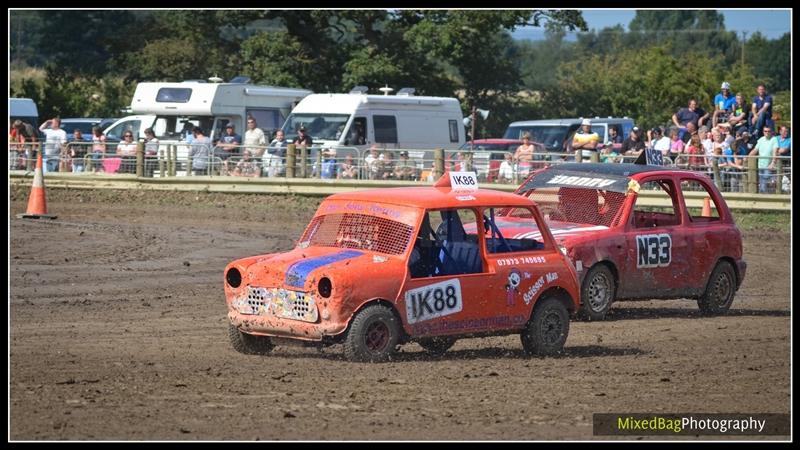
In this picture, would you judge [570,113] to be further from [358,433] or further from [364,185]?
[358,433]

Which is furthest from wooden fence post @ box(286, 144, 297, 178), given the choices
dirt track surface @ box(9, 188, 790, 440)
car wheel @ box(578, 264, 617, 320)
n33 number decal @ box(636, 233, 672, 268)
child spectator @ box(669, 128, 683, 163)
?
car wheel @ box(578, 264, 617, 320)

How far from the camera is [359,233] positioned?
35.0ft

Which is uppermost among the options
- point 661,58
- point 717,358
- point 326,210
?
point 661,58

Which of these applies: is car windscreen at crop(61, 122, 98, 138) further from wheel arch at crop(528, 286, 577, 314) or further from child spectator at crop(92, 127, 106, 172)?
wheel arch at crop(528, 286, 577, 314)

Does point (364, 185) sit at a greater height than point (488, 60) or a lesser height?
lesser

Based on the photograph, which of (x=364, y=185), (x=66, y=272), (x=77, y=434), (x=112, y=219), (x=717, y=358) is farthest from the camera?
(x=364, y=185)

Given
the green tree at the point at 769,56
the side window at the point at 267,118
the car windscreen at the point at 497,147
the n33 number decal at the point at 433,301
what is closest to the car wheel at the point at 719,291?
the n33 number decal at the point at 433,301

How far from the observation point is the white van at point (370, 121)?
30.1 metres

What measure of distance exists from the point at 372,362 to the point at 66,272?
7379mm

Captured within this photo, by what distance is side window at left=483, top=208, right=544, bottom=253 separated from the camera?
10922mm

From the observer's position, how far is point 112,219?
24.2m

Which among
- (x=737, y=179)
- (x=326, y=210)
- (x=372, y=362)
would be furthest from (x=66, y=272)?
(x=737, y=179)

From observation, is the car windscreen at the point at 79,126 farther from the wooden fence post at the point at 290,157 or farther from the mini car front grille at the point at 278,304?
the mini car front grille at the point at 278,304

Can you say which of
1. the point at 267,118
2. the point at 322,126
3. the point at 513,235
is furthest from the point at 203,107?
the point at 513,235
